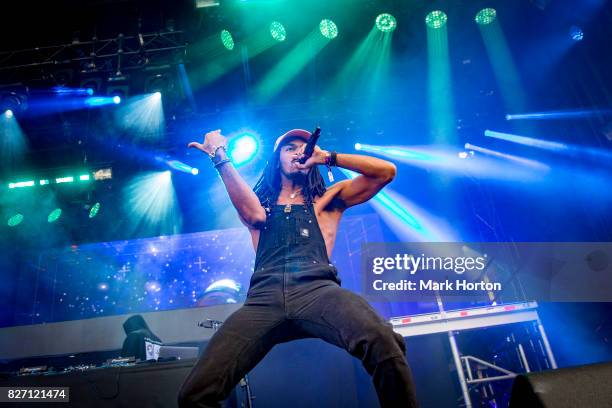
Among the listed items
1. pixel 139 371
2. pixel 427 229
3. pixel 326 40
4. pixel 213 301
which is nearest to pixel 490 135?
pixel 427 229

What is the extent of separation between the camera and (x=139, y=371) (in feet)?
10.4

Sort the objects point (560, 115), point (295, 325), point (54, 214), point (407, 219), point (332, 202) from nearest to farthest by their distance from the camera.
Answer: point (295, 325)
point (332, 202)
point (560, 115)
point (54, 214)
point (407, 219)

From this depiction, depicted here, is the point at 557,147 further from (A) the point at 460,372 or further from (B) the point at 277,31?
(B) the point at 277,31

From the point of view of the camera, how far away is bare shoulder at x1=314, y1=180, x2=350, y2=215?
9.92ft

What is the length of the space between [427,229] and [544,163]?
3.49 metres

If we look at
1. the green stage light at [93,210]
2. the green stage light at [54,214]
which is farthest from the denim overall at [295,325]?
the green stage light at [54,214]

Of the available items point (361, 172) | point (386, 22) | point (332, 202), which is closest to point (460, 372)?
point (332, 202)

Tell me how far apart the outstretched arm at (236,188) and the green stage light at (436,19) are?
5.34 m

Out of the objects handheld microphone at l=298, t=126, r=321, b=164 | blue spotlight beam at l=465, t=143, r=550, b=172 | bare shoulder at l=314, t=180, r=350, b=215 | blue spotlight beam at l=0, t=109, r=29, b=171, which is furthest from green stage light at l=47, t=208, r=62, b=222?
blue spotlight beam at l=465, t=143, r=550, b=172

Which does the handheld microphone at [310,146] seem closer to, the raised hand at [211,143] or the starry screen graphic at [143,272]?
the raised hand at [211,143]

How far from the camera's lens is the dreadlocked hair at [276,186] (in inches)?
121

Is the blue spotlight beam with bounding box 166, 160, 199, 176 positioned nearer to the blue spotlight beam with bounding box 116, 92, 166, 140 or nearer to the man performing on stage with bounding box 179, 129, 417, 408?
the blue spotlight beam with bounding box 116, 92, 166, 140

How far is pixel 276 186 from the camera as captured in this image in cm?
325

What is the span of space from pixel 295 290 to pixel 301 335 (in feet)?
0.85
